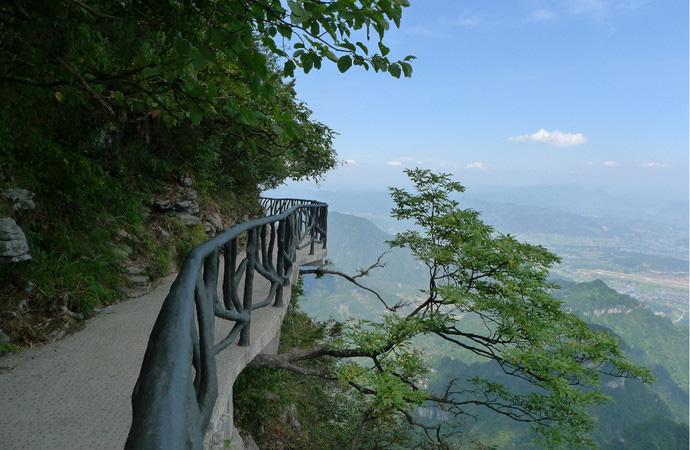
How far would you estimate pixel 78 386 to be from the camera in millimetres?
3377

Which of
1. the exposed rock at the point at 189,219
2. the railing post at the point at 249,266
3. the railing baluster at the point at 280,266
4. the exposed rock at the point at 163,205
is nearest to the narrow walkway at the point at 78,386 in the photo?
the railing baluster at the point at 280,266

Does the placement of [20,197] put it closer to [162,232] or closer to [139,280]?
[139,280]

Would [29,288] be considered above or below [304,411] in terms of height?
above

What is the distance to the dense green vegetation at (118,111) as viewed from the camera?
9.11 feet

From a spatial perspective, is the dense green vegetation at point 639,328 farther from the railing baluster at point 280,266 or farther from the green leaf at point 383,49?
the green leaf at point 383,49

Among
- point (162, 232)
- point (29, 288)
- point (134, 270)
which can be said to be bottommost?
point (134, 270)

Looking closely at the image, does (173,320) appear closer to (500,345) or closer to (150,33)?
(150,33)

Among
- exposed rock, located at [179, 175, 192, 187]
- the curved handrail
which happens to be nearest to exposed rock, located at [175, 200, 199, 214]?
exposed rock, located at [179, 175, 192, 187]

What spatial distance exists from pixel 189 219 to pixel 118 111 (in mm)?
2446

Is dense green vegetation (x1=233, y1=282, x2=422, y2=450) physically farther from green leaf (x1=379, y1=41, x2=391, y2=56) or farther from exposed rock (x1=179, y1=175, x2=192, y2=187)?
green leaf (x1=379, y1=41, x2=391, y2=56)

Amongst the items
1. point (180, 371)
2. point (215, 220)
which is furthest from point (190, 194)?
point (180, 371)

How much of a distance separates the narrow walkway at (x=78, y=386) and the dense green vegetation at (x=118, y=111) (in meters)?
0.48

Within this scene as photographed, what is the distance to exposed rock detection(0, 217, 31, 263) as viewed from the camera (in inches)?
163

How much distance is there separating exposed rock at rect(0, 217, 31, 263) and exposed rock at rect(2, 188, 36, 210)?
2.69 ft
